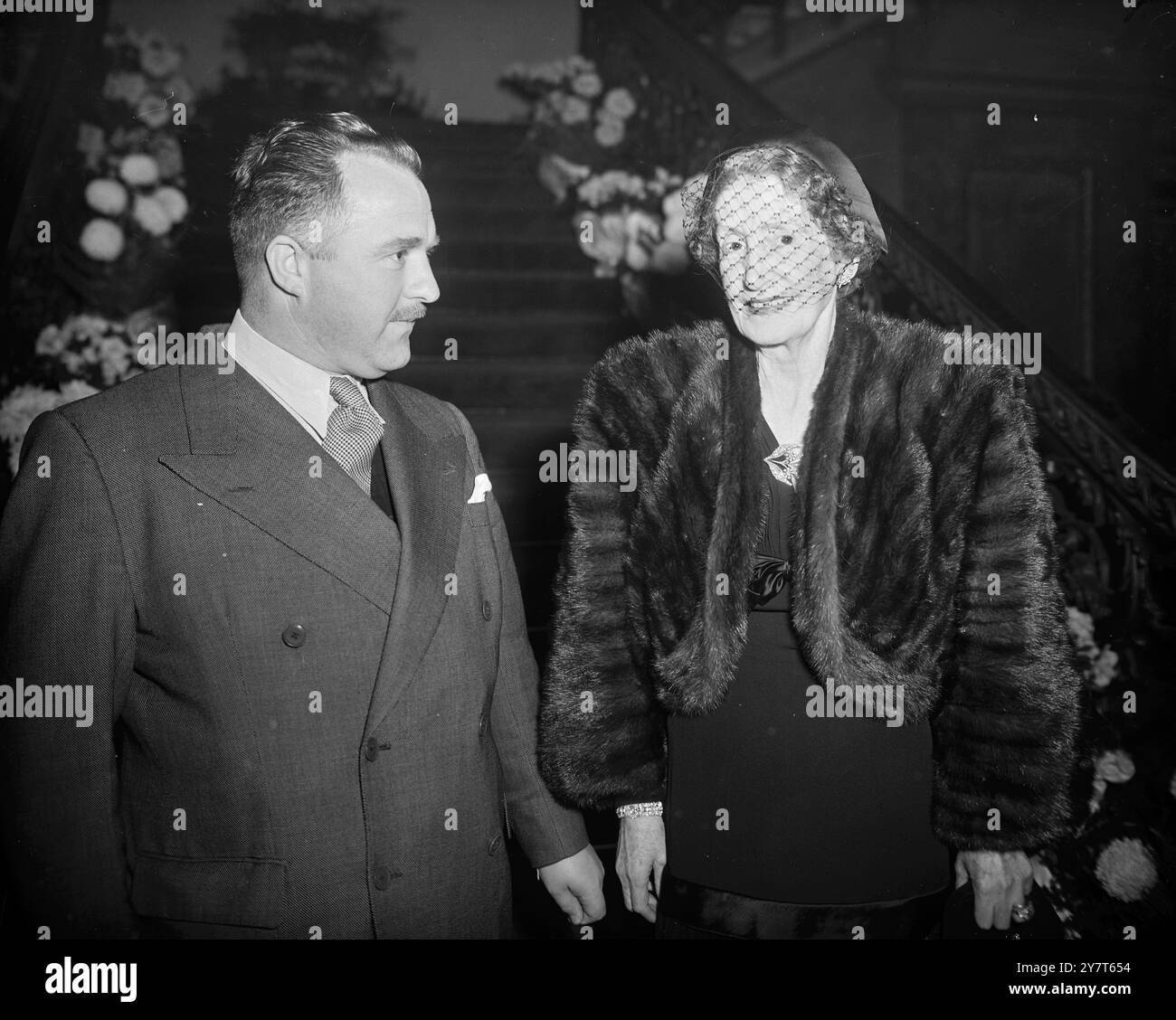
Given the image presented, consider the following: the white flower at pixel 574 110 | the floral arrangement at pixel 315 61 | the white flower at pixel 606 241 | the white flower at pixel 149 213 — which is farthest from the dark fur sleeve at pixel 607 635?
the white flower at pixel 574 110

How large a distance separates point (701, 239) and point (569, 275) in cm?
197

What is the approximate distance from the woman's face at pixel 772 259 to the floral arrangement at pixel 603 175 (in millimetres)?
1944

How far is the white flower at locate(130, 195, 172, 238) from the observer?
3.19 metres

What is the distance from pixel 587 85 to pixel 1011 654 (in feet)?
9.63

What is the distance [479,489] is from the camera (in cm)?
209

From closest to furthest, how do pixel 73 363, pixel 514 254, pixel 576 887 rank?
1. pixel 576 887
2. pixel 73 363
3. pixel 514 254

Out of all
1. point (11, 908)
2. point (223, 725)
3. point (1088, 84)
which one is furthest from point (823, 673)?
→ point (1088, 84)

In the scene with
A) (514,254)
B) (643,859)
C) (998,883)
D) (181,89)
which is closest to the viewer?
(998,883)

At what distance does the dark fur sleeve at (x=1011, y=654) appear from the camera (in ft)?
5.82

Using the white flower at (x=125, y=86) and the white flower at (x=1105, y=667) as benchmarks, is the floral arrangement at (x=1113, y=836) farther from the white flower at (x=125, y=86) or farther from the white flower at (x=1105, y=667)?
the white flower at (x=125, y=86)

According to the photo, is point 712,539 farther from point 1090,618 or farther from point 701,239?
point 1090,618

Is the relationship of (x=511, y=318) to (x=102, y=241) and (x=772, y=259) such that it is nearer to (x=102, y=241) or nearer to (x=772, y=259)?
(x=102, y=241)

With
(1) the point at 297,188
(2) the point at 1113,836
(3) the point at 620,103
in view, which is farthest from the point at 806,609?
(3) the point at 620,103

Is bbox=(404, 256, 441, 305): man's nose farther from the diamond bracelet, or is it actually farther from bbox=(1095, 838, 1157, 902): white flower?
bbox=(1095, 838, 1157, 902): white flower
